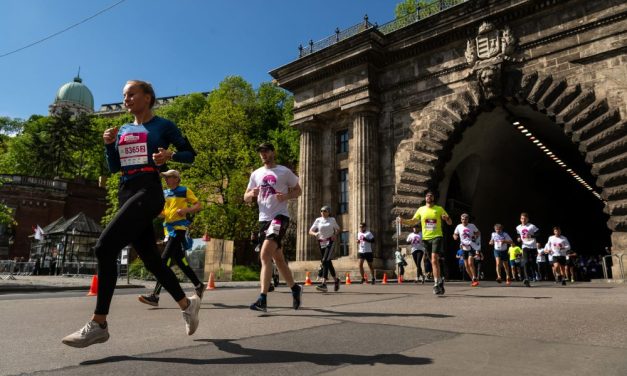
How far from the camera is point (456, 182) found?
873 inches

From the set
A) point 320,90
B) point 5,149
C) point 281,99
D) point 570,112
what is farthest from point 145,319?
point 5,149

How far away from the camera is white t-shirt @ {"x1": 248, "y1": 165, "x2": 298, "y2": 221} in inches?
238

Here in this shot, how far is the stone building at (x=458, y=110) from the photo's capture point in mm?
15727

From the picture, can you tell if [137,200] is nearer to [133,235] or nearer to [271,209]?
[133,235]

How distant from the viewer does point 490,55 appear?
18.0m

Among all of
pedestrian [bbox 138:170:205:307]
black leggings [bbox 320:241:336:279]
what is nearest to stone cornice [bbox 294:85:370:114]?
black leggings [bbox 320:241:336:279]

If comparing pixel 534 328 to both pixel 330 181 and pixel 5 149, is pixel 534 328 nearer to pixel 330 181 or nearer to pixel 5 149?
pixel 330 181

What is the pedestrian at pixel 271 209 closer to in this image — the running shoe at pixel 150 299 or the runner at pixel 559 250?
the running shoe at pixel 150 299

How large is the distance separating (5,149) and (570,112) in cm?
7563

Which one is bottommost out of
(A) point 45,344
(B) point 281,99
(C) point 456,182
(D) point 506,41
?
(A) point 45,344

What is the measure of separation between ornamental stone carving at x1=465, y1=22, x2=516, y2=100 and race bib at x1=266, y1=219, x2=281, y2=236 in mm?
14429

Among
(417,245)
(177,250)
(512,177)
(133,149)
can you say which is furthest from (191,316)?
(512,177)

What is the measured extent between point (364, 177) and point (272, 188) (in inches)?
579

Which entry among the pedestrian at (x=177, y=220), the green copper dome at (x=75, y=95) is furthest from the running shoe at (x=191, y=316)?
the green copper dome at (x=75, y=95)
